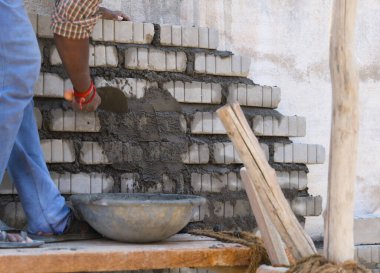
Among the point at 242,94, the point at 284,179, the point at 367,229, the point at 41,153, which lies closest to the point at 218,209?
the point at 284,179

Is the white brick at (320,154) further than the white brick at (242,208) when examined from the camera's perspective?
Yes

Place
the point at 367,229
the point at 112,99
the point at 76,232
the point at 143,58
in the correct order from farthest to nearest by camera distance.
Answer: the point at 367,229, the point at 143,58, the point at 112,99, the point at 76,232

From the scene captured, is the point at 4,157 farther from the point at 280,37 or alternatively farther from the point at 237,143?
the point at 280,37

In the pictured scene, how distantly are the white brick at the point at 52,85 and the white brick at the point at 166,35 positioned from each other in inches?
24.9

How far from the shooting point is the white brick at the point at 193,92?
13.9 ft

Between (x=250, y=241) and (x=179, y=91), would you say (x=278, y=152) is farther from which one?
(x=250, y=241)

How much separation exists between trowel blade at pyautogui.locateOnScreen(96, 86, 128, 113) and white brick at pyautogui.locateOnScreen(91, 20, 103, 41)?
0.89 feet

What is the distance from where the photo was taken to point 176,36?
425cm

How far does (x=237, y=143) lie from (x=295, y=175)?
4.44ft

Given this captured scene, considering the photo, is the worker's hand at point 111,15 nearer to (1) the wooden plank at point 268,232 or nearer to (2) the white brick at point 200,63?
(2) the white brick at point 200,63

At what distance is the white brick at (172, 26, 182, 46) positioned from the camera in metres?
4.24

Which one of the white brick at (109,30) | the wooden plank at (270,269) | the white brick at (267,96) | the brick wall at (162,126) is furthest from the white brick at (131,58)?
the wooden plank at (270,269)

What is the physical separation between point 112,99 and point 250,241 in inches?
42.8

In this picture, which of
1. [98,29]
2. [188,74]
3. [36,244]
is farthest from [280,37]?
[36,244]
